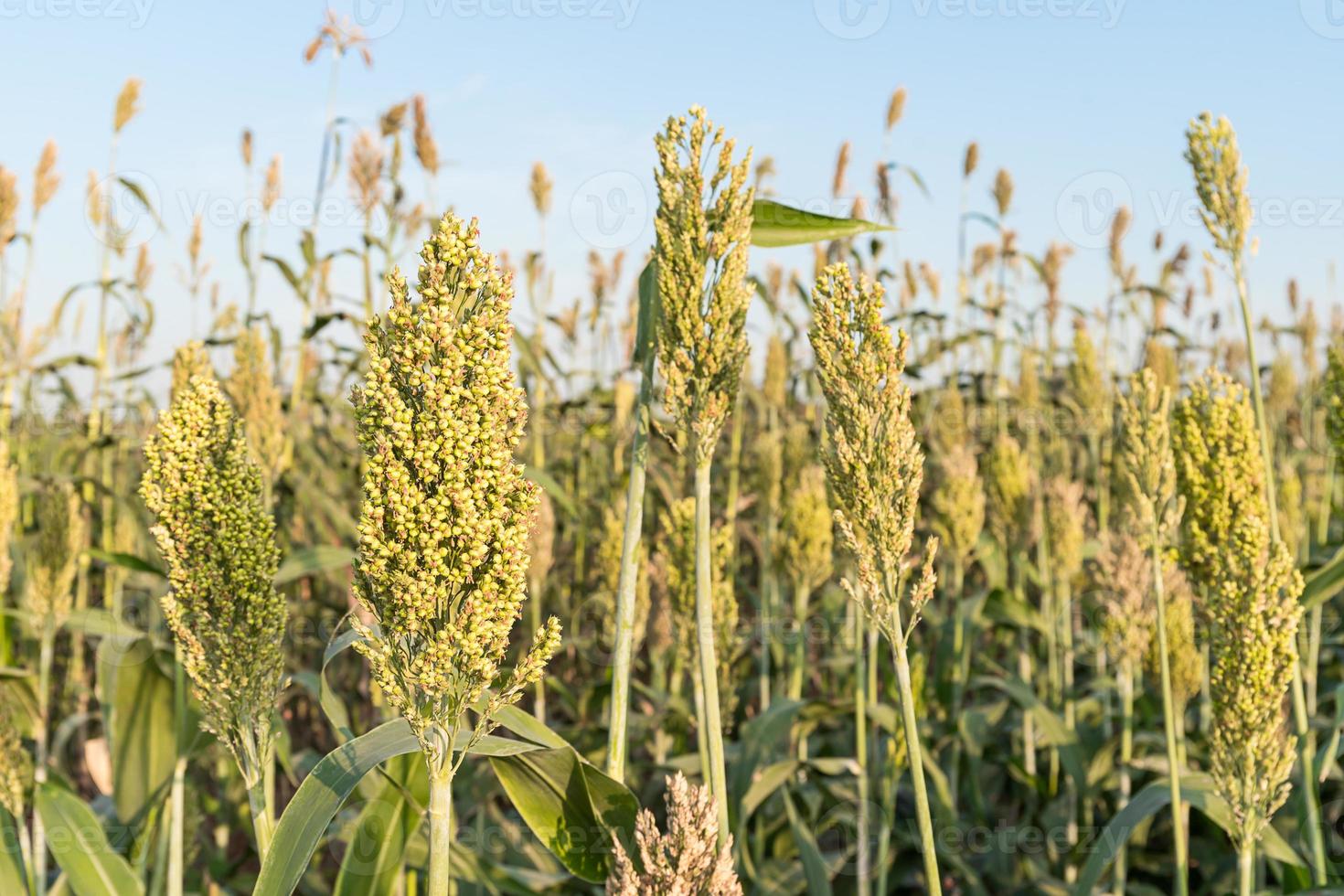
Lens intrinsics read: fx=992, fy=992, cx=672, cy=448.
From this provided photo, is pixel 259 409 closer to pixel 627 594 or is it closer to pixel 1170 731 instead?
pixel 627 594

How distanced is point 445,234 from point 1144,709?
459 cm

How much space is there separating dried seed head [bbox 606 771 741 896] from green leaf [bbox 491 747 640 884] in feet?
1.09

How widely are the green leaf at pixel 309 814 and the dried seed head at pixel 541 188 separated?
4.59 metres

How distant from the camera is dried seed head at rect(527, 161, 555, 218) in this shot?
19.1 ft

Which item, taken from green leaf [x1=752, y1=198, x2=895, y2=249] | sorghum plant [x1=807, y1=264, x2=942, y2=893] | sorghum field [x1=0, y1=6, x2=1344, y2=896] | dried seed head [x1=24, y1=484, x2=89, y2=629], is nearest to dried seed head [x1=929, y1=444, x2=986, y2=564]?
sorghum field [x1=0, y1=6, x2=1344, y2=896]

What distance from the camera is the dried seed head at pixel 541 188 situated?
19.1 ft

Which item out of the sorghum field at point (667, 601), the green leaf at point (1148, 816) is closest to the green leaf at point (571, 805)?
the sorghum field at point (667, 601)

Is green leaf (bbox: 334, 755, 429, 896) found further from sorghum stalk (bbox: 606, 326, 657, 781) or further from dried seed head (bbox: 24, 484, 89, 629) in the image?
dried seed head (bbox: 24, 484, 89, 629)

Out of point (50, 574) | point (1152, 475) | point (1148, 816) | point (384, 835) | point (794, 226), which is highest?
point (794, 226)

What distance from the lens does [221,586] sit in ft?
5.98

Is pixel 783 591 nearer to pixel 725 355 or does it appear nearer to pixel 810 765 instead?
pixel 810 765

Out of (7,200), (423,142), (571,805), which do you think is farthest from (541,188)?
(571,805)

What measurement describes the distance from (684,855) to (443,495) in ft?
2.33

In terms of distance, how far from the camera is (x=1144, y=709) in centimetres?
482
